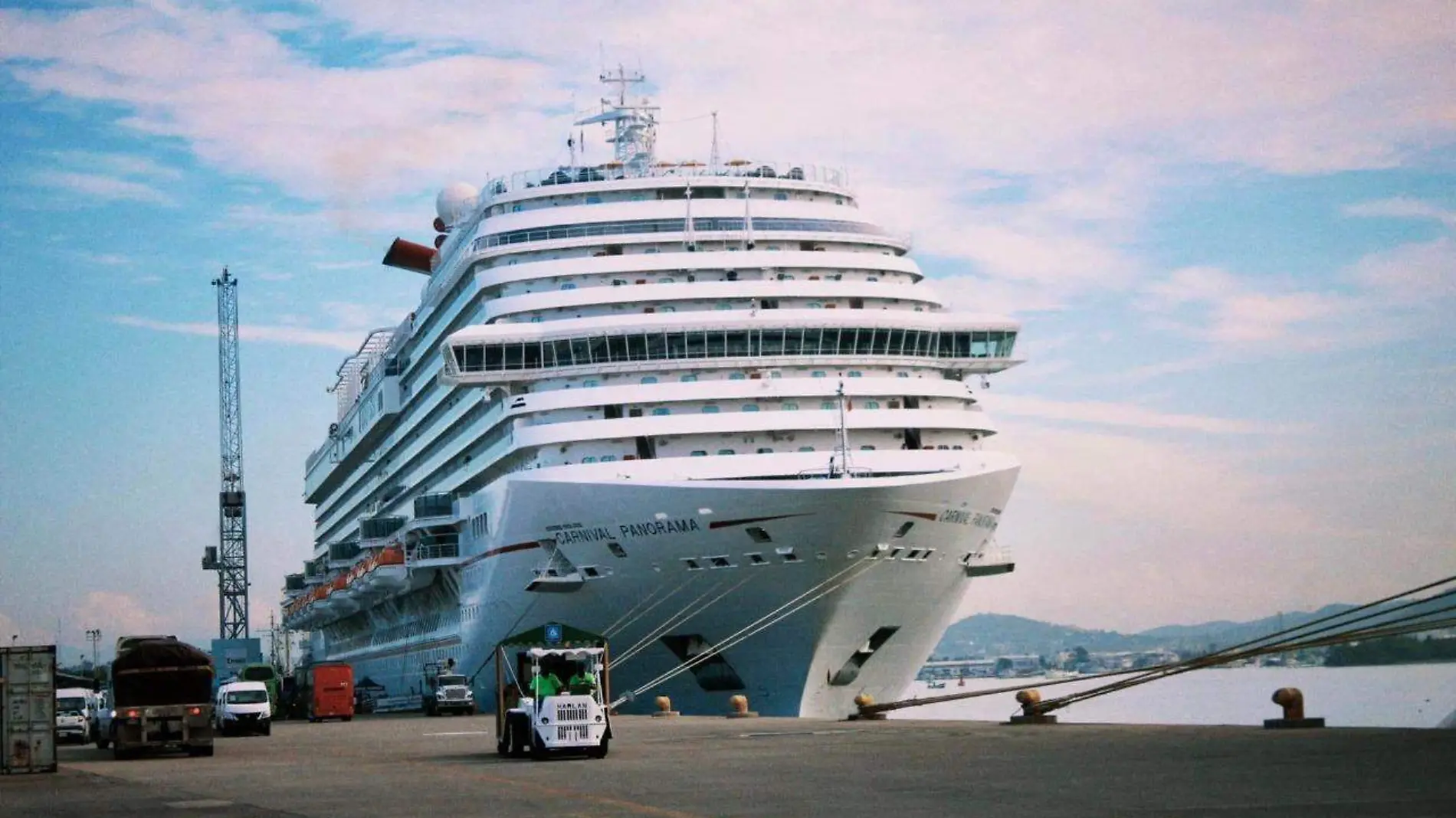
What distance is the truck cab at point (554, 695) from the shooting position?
26906 mm

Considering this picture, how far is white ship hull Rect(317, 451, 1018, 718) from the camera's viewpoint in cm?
4138

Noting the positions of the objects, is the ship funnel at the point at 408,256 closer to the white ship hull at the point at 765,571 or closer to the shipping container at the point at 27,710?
the white ship hull at the point at 765,571

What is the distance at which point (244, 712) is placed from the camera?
45.1 m

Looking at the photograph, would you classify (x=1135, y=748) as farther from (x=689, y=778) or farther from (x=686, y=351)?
(x=686, y=351)

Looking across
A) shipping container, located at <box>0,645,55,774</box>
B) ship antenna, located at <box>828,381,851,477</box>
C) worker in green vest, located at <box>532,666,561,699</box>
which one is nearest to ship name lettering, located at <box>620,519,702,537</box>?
ship antenna, located at <box>828,381,851,477</box>

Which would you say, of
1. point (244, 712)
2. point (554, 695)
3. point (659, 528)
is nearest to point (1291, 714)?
point (554, 695)

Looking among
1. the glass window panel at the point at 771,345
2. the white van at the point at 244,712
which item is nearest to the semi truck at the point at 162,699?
the white van at the point at 244,712

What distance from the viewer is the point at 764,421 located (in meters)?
44.7

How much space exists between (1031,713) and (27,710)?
58.2 ft

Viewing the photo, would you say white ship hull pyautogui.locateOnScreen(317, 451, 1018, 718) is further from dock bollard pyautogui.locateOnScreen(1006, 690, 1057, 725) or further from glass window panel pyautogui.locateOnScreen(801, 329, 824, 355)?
dock bollard pyautogui.locateOnScreen(1006, 690, 1057, 725)

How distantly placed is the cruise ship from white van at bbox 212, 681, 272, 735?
285 inches

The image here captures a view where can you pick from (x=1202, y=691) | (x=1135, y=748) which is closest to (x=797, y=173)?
(x=1135, y=748)

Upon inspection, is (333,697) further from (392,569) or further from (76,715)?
(76,715)

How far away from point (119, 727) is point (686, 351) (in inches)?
719
